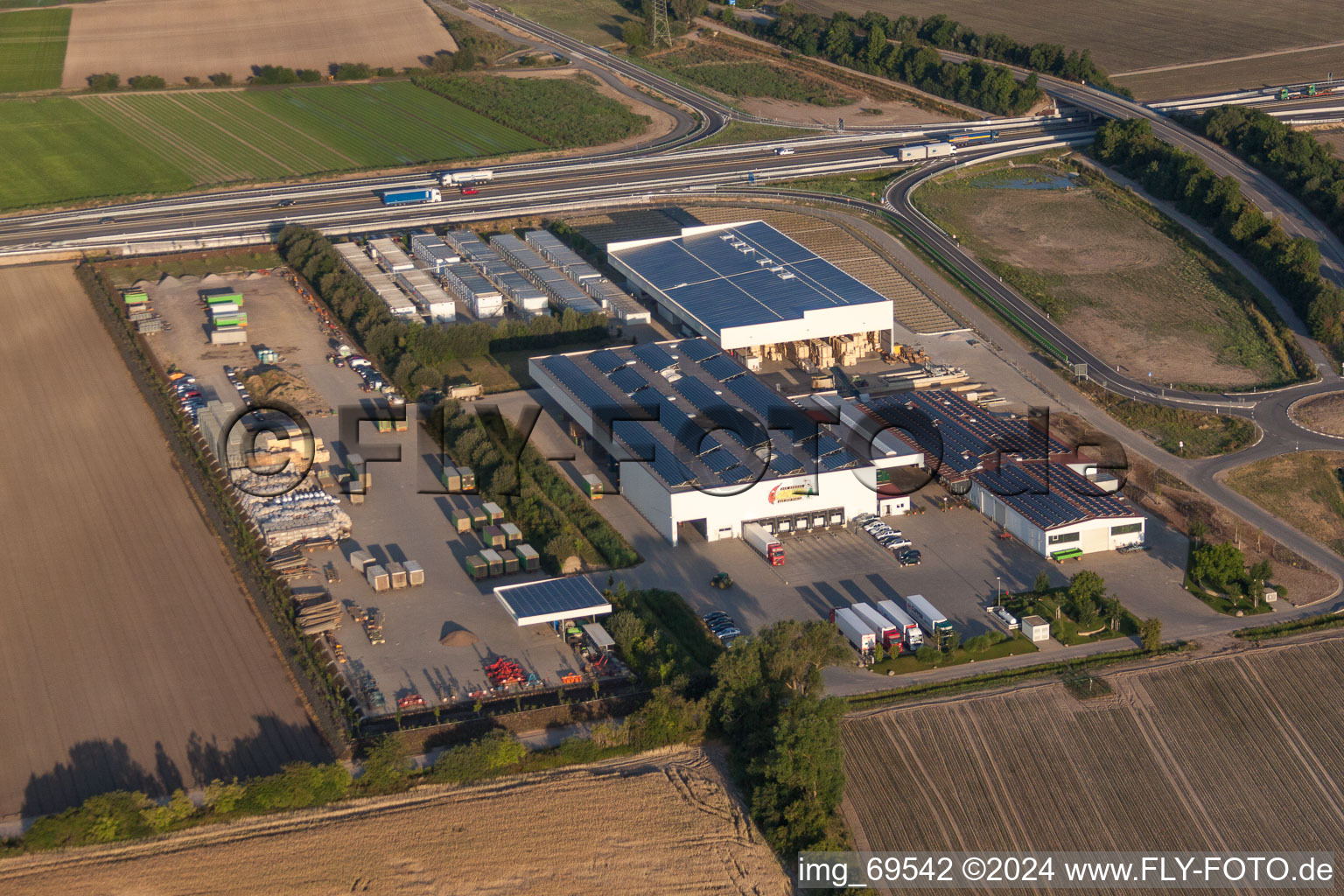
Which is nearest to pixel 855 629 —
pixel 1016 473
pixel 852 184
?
pixel 1016 473

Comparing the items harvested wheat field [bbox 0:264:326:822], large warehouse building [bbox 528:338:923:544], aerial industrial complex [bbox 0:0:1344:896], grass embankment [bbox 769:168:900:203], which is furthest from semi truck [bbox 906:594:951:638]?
grass embankment [bbox 769:168:900:203]

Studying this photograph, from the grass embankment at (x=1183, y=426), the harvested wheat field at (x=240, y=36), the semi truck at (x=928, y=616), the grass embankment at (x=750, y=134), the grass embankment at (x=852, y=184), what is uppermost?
the harvested wheat field at (x=240, y=36)

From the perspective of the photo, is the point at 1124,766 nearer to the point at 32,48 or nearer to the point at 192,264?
the point at 192,264

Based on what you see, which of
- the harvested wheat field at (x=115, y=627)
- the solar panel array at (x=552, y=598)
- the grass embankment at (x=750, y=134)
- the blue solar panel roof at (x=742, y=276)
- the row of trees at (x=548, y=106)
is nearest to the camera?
the harvested wheat field at (x=115, y=627)

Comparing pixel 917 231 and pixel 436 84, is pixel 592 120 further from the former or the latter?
pixel 917 231

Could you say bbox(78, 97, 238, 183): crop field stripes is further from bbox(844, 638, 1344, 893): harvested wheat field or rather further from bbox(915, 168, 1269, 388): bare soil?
bbox(844, 638, 1344, 893): harvested wheat field

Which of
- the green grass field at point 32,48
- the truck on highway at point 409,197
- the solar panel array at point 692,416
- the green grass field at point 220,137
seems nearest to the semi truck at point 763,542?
the solar panel array at point 692,416

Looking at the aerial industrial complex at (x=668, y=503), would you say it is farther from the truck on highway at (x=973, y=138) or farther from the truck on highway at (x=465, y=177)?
the truck on highway at (x=465, y=177)
